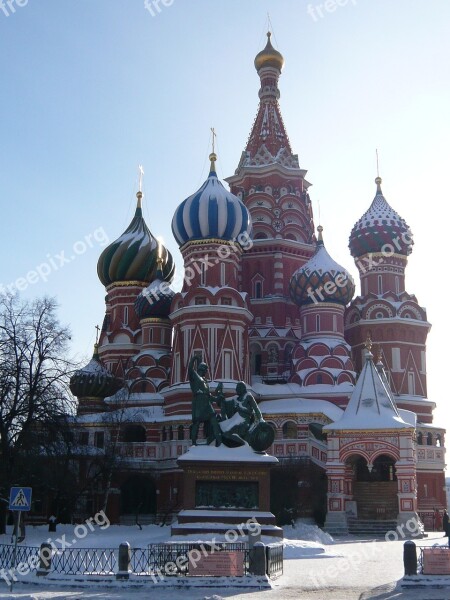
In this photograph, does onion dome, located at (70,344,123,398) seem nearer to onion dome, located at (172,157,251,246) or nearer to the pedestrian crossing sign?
onion dome, located at (172,157,251,246)

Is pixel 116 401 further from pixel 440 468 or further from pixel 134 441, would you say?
pixel 440 468

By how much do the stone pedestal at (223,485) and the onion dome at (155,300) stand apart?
75.9 ft

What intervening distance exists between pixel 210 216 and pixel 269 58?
16290mm

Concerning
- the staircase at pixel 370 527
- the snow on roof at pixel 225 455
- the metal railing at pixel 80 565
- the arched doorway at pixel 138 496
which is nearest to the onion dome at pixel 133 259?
the arched doorway at pixel 138 496

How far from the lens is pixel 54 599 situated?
13.6 m

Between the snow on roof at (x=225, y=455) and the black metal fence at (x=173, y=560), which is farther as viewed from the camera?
the snow on roof at (x=225, y=455)

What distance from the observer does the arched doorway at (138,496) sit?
133 ft

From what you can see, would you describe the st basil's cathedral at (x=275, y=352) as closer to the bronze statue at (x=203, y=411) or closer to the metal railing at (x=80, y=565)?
the bronze statue at (x=203, y=411)

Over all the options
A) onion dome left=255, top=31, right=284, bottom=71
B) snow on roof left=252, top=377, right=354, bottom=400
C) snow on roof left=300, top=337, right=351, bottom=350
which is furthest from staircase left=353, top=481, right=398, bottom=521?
onion dome left=255, top=31, right=284, bottom=71

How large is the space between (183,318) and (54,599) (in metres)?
28.0

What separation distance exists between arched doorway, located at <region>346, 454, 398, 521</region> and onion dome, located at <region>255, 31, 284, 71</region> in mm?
27615

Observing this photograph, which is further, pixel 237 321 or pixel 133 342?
pixel 133 342

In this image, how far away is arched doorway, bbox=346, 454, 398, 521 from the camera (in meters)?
34.2

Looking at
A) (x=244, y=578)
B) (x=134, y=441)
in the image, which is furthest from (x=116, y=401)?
(x=244, y=578)
